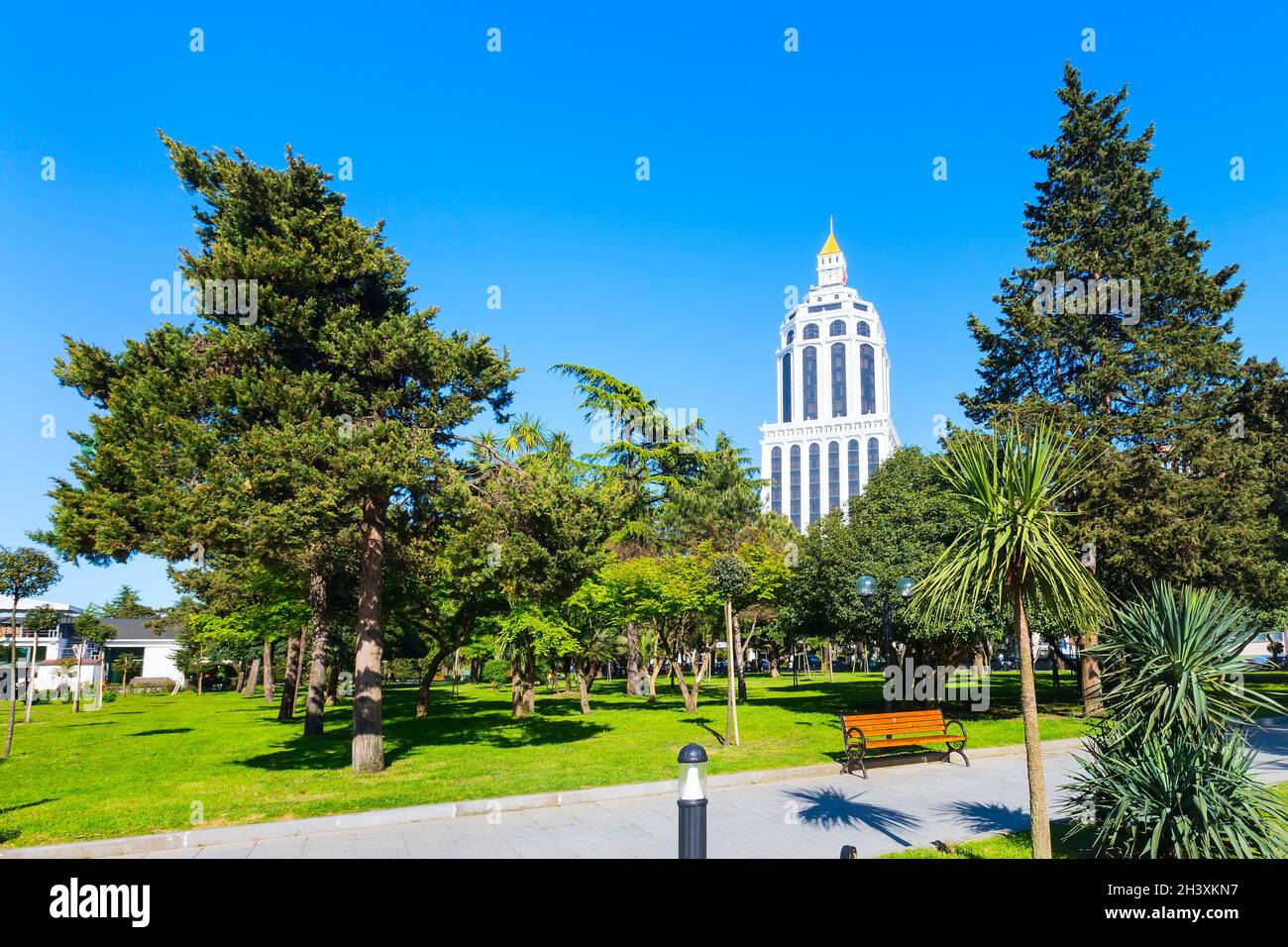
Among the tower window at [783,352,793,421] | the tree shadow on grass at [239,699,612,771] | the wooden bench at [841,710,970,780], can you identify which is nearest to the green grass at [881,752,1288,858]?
the wooden bench at [841,710,970,780]

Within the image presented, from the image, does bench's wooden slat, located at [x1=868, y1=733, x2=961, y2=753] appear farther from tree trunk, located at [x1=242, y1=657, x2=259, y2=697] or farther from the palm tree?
tree trunk, located at [x1=242, y1=657, x2=259, y2=697]

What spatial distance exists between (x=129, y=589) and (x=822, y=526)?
314 ft

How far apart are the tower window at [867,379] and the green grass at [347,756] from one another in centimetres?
15895

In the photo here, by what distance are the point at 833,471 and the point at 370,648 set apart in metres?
159

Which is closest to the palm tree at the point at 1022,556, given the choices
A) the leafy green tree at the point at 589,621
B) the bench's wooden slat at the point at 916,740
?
the bench's wooden slat at the point at 916,740

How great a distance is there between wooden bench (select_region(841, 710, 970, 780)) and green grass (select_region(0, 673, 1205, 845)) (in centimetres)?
103

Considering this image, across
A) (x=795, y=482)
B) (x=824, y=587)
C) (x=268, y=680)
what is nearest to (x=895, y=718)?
(x=824, y=587)

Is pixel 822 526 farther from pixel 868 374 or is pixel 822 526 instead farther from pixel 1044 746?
pixel 868 374

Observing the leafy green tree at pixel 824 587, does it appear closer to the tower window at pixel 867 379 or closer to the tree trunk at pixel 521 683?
the tree trunk at pixel 521 683

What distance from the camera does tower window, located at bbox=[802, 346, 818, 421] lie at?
183 meters

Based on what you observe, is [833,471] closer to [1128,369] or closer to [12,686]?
[1128,369]

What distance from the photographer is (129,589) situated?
94875 mm

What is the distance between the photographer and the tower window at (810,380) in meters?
183
